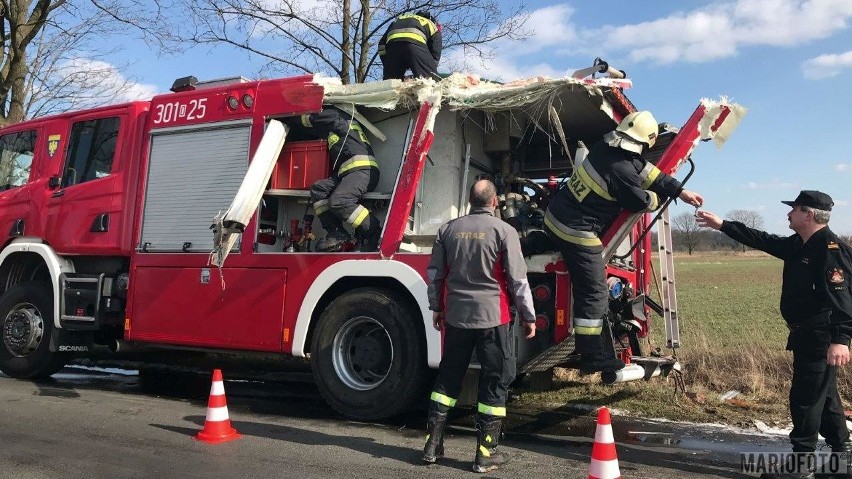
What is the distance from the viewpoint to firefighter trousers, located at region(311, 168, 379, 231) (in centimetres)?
553

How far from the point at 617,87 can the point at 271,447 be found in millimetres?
3608

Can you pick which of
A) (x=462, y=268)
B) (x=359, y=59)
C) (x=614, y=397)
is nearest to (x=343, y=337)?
(x=462, y=268)

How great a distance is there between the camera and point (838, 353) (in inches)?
153

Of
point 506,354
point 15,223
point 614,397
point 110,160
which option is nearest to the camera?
point 506,354

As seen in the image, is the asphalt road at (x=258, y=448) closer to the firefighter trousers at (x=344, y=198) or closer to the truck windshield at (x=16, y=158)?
the firefighter trousers at (x=344, y=198)

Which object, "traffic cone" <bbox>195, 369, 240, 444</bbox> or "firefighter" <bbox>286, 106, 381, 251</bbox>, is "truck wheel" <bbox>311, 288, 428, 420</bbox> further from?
"traffic cone" <bbox>195, 369, 240, 444</bbox>

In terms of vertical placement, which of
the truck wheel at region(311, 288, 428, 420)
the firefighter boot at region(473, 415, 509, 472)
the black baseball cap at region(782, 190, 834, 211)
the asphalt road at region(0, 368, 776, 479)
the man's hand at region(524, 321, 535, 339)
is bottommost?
the asphalt road at region(0, 368, 776, 479)

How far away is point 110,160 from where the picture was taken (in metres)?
6.89

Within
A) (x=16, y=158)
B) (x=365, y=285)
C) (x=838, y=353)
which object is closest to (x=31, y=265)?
(x=16, y=158)

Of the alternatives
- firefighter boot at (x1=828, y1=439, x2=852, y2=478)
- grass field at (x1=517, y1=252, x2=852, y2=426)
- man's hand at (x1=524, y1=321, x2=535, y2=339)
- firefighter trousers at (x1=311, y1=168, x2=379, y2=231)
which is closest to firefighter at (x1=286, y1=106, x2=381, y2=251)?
firefighter trousers at (x1=311, y1=168, x2=379, y2=231)

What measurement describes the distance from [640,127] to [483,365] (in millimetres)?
1973

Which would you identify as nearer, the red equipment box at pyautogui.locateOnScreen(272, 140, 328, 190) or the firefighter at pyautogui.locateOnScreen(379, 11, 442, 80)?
the red equipment box at pyautogui.locateOnScreen(272, 140, 328, 190)

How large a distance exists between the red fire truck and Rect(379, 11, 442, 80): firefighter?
0.98 metres

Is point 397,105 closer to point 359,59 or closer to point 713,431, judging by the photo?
point 713,431
